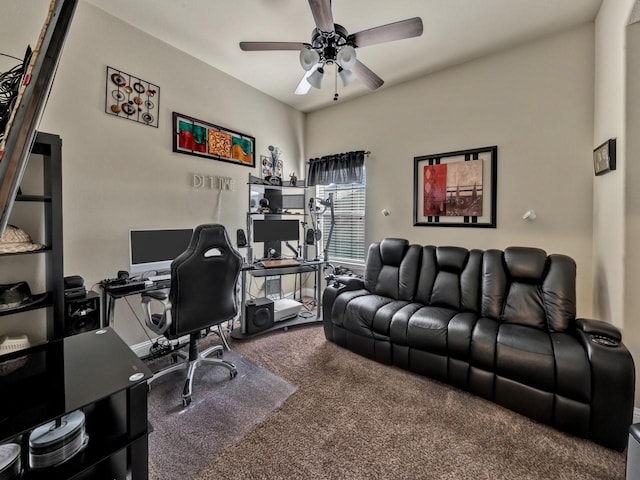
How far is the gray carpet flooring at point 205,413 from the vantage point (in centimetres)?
155

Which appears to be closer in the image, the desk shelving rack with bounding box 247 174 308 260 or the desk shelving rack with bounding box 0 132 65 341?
the desk shelving rack with bounding box 0 132 65 341

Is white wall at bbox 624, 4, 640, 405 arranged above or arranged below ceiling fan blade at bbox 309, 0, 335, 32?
below

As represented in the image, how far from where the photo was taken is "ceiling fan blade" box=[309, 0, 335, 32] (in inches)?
67.4

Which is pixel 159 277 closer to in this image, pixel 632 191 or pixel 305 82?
pixel 305 82

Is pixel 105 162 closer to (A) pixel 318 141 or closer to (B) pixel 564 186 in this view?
(A) pixel 318 141

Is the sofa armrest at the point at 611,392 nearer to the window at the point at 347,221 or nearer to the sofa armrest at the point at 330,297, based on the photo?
the sofa armrest at the point at 330,297

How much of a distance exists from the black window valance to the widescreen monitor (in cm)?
90

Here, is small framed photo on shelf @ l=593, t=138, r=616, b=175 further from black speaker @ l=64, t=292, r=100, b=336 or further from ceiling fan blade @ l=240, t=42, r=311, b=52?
black speaker @ l=64, t=292, r=100, b=336

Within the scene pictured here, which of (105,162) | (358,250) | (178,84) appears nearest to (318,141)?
(358,250)

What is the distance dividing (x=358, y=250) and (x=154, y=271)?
265 cm

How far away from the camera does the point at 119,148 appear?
8.34ft

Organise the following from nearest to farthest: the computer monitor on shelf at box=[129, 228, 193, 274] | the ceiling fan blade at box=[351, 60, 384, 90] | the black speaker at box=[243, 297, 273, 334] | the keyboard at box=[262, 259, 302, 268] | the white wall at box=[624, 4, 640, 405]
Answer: the white wall at box=[624, 4, 640, 405]
the ceiling fan blade at box=[351, 60, 384, 90]
the computer monitor on shelf at box=[129, 228, 193, 274]
the black speaker at box=[243, 297, 273, 334]
the keyboard at box=[262, 259, 302, 268]

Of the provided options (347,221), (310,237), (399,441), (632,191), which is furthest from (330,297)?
(632,191)

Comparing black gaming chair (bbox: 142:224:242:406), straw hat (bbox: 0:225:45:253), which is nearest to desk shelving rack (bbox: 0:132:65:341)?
straw hat (bbox: 0:225:45:253)
